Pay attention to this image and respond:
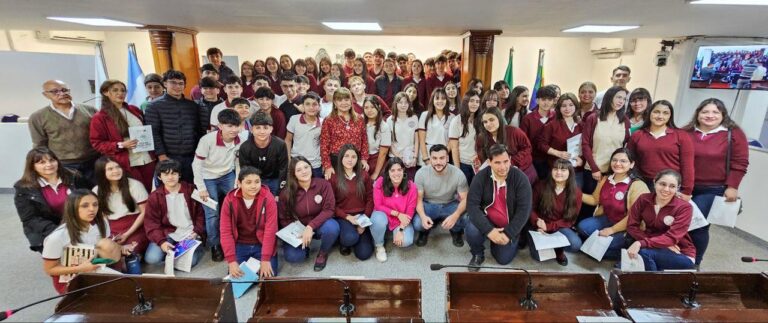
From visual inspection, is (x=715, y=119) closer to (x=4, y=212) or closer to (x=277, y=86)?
(x=277, y=86)

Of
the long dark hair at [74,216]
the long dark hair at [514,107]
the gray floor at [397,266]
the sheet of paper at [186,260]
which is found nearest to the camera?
the long dark hair at [74,216]

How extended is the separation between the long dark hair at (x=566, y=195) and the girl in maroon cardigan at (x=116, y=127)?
3.44 metres

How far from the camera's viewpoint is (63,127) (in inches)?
115

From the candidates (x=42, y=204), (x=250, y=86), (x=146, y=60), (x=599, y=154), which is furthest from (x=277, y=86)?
(x=146, y=60)

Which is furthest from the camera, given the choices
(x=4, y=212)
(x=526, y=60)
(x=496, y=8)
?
(x=526, y=60)

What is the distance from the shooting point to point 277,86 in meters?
4.84

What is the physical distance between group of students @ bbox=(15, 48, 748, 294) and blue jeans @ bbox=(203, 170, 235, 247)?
12 millimetres

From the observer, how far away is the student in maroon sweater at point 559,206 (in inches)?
111

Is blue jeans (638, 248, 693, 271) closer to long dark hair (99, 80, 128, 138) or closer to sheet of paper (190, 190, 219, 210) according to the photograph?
sheet of paper (190, 190, 219, 210)

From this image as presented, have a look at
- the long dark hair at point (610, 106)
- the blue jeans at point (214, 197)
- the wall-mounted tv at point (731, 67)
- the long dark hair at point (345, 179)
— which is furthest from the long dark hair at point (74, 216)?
the wall-mounted tv at point (731, 67)

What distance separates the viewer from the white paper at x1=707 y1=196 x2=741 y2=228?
103 inches

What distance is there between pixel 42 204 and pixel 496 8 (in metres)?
3.70

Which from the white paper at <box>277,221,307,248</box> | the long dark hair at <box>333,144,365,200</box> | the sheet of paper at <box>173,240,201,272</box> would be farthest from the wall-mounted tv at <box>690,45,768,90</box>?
the sheet of paper at <box>173,240,201,272</box>

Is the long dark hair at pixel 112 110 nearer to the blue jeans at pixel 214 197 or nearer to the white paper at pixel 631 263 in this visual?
the blue jeans at pixel 214 197
